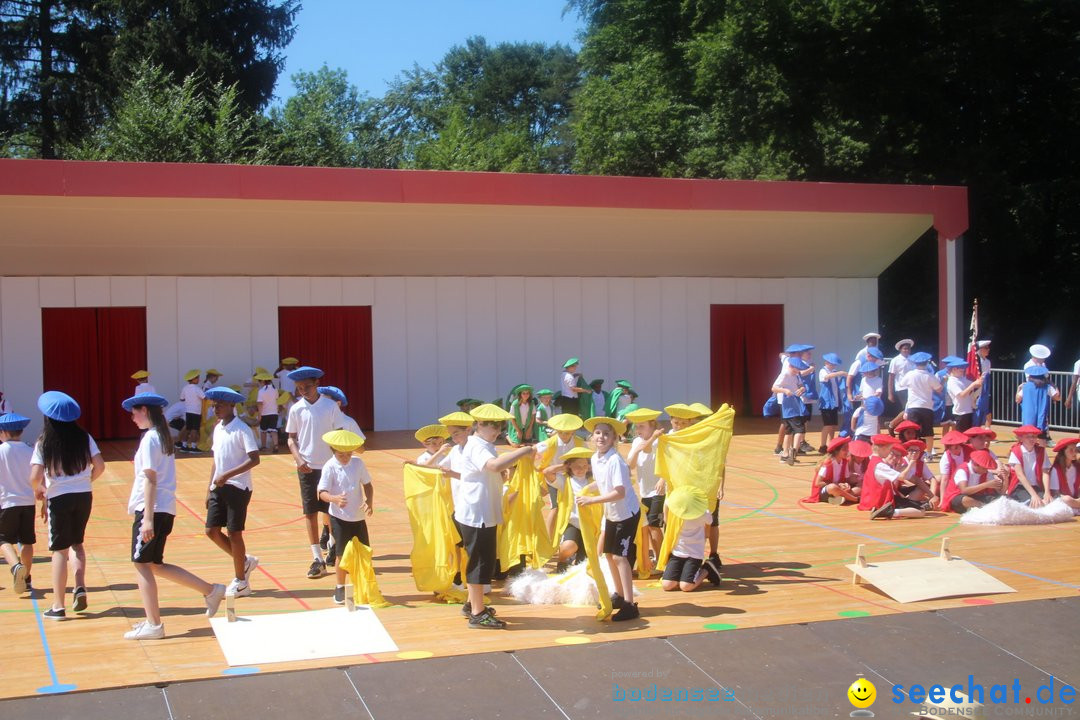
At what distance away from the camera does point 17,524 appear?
8.16 meters

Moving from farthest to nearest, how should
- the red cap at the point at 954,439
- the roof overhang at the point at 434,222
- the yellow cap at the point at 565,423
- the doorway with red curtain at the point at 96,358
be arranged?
the doorway with red curtain at the point at 96,358, the roof overhang at the point at 434,222, the red cap at the point at 954,439, the yellow cap at the point at 565,423

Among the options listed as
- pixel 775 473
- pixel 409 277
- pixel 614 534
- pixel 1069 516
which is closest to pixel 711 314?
pixel 409 277

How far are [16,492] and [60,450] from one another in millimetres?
821

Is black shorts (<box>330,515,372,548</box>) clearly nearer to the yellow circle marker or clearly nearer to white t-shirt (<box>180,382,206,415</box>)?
the yellow circle marker

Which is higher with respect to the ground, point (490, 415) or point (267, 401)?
point (490, 415)

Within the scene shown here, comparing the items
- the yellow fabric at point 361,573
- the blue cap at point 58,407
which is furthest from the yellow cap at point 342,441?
the blue cap at point 58,407

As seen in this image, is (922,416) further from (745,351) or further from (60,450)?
(60,450)

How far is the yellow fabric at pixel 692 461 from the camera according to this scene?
8.66 meters

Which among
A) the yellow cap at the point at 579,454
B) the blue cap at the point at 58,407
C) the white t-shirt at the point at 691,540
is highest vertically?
the blue cap at the point at 58,407

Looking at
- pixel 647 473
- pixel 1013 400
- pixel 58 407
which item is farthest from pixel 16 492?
pixel 1013 400

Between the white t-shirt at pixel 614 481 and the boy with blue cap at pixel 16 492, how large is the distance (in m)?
4.20

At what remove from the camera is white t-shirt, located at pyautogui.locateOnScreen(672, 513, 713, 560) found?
8.54 m

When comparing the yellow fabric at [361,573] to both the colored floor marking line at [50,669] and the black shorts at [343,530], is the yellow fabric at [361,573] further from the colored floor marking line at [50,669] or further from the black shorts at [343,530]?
the colored floor marking line at [50,669]

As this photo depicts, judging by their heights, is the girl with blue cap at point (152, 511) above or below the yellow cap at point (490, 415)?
below
